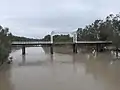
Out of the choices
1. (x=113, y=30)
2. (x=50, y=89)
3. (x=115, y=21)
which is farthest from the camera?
(x=115, y=21)

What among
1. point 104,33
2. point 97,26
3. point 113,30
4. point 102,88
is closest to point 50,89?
point 102,88

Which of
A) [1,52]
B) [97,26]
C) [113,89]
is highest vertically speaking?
[97,26]

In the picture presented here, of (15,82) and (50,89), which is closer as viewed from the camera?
(50,89)

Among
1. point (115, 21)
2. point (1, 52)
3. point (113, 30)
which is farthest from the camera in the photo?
point (115, 21)

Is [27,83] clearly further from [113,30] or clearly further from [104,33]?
[104,33]

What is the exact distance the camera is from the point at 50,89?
68.9ft

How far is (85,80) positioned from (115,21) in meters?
54.5

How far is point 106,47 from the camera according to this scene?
265 feet

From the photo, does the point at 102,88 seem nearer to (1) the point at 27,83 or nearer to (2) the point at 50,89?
(2) the point at 50,89

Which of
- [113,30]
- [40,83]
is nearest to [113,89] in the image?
[40,83]

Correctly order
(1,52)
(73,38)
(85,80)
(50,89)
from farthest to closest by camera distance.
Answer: (73,38), (1,52), (85,80), (50,89)

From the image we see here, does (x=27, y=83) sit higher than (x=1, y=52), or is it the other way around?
(x=1, y=52)

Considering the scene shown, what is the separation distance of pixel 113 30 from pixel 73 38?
17.5 meters

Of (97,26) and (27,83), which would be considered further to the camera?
(97,26)
